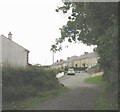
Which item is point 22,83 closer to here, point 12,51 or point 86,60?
point 12,51

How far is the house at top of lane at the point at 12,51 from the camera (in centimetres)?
4478

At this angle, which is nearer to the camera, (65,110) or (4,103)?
(65,110)

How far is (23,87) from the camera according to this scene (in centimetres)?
2464

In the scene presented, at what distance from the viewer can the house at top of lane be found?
44.8 m

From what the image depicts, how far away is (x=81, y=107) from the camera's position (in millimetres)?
19328

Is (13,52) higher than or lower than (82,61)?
lower

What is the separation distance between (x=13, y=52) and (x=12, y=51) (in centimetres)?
61

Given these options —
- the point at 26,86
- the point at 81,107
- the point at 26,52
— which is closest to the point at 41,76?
the point at 26,86

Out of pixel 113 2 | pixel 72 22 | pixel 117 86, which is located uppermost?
pixel 72 22

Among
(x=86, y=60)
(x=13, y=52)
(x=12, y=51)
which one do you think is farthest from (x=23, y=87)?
(x=86, y=60)

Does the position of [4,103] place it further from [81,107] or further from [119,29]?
[119,29]

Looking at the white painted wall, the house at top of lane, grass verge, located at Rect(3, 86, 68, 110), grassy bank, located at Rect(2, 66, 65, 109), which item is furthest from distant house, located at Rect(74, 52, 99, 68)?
grass verge, located at Rect(3, 86, 68, 110)

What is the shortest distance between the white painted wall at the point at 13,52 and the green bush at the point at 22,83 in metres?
13.7

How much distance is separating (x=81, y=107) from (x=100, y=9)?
532cm
